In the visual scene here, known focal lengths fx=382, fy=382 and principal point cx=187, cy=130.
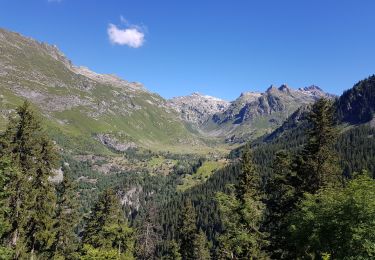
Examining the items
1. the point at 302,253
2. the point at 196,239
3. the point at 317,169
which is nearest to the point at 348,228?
the point at 302,253

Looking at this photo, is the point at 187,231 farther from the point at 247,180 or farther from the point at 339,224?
the point at 339,224

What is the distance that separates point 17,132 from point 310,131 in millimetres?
32303

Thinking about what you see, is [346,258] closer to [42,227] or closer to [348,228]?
[348,228]

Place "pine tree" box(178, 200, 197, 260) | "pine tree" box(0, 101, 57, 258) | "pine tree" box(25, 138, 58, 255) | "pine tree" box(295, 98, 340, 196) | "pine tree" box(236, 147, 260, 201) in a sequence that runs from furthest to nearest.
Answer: "pine tree" box(178, 200, 197, 260)
"pine tree" box(236, 147, 260, 201)
"pine tree" box(25, 138, 58, 255)
"pine tree" box(0, 101, 57, 258)
"pine tree" box(295, 98, 340, 196)

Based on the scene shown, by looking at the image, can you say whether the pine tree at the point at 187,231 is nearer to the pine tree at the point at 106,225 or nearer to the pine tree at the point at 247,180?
the pine tree at the point at 106,225

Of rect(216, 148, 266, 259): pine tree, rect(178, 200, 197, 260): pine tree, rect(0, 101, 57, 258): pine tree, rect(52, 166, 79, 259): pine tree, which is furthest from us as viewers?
rect(178, 200, 197, 260): pine tree

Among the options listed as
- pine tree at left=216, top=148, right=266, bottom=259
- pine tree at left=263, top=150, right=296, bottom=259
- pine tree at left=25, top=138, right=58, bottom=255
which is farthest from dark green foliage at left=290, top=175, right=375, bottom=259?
pine tree at left=25, top=138, right=58, bottom=255

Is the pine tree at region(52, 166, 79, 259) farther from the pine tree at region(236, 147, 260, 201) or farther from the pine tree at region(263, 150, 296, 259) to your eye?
the pine tree at region(263, 150, 296, 259)

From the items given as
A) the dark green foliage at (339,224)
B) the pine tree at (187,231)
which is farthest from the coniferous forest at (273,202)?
the pine tree at (187,231)

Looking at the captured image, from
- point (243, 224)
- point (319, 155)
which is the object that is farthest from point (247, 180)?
point (319, 155)

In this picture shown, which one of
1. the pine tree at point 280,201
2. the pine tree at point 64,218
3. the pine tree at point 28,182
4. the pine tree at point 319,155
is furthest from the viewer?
the pine tree at point 64,218

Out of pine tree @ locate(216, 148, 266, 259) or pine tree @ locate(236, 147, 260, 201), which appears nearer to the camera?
pine tree @ locate(216, 148, 266, 259)

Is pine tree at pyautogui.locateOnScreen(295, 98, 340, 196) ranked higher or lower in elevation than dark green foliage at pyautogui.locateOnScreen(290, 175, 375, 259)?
higher

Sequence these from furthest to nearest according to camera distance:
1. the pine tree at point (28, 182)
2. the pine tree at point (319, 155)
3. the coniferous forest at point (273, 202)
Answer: the pine tree at point (28, 182), the pine tree at point (319, 155), the coniferous forest at point (273, 202)
